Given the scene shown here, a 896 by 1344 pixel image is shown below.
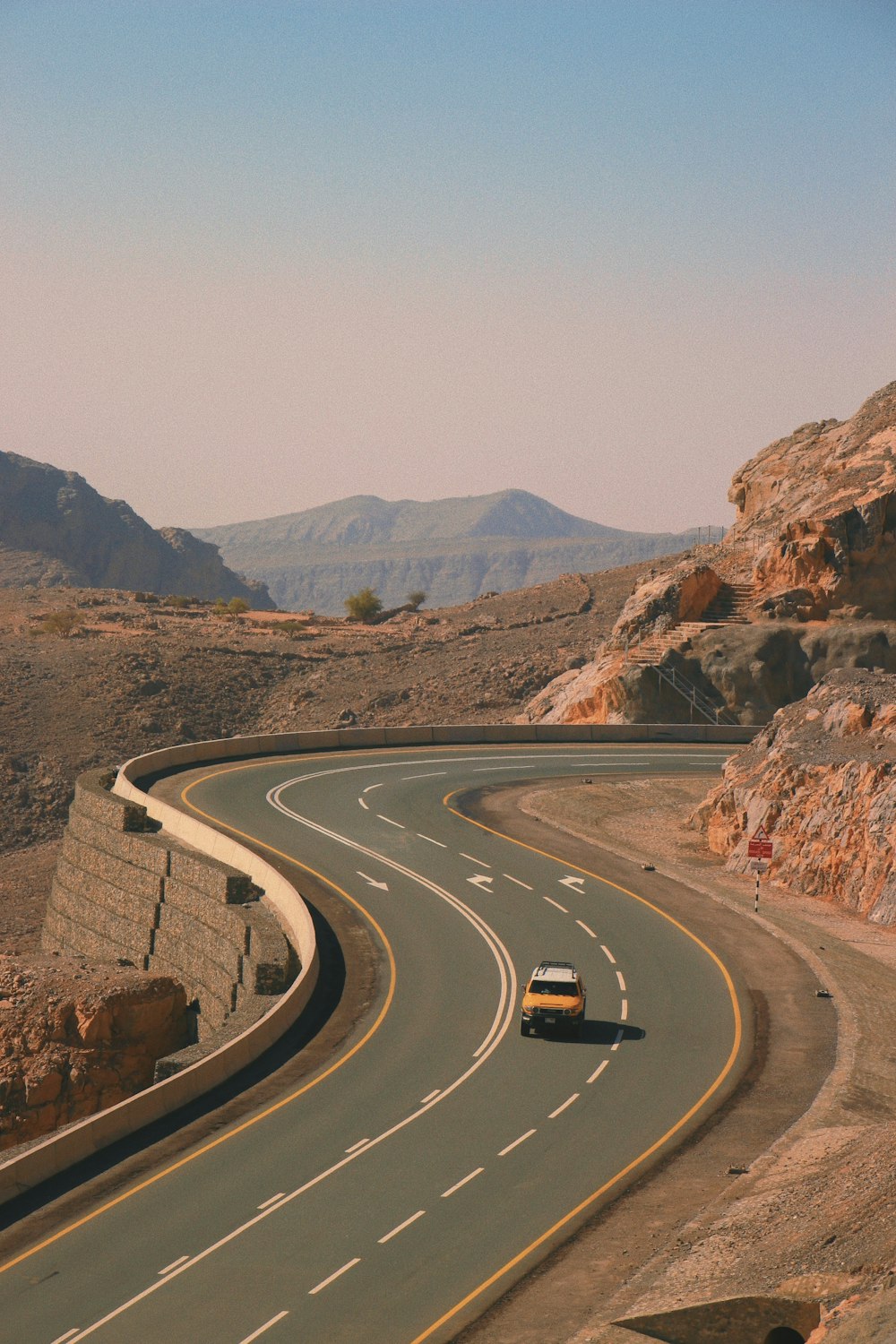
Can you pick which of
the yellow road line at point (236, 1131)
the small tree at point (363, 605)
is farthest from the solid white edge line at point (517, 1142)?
the small tree at point (363, 605)

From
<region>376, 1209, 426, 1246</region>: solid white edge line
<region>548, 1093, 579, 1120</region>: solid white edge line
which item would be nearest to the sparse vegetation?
<region>548, 1093, 579, 1120</region>: solid white edge line

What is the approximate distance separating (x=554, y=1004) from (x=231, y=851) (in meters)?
15.7

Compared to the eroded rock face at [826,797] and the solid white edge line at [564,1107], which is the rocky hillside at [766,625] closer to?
the eroded rock face at [826,797]

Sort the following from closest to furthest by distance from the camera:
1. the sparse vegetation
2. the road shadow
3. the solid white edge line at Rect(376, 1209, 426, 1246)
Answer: the solid white edge line at Rect(376, 1209, 426, 1246) → the road shadow → the sparse vegetation

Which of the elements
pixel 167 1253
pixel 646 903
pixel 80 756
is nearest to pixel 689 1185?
pixel 167 1253

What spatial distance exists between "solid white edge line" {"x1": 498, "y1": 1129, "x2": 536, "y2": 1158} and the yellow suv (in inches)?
179

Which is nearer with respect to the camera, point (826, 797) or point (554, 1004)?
point (554, 1004)

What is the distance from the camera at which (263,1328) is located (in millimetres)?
15133

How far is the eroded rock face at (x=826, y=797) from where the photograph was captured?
36.2 m

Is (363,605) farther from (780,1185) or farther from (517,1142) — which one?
(780,1185)

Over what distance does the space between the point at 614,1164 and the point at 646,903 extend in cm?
1668

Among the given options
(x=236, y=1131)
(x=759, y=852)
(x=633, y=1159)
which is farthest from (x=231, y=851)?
(x=633, y=1159)

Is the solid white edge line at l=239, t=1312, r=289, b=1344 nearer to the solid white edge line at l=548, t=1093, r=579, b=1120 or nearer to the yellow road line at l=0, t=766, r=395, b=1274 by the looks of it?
the yellow road line at l=0, t=766, r=395, b=1274

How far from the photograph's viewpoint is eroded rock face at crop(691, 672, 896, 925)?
3622 centimetres
